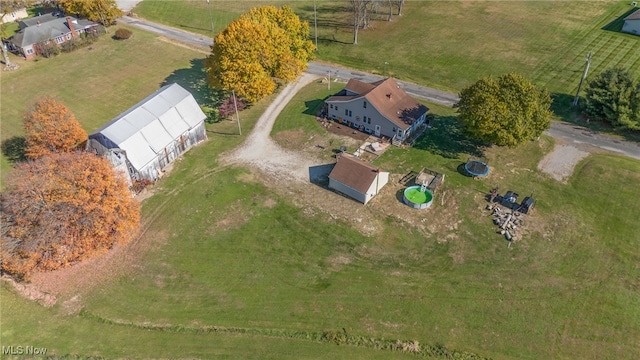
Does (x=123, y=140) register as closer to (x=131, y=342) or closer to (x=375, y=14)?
(x=131, y=342)

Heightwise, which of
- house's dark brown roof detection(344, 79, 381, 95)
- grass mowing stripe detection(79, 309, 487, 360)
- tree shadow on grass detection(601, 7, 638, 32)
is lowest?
grass mowing stripe detection(79, 309, 487, 360)

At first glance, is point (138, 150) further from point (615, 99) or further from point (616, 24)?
point (616, 24)

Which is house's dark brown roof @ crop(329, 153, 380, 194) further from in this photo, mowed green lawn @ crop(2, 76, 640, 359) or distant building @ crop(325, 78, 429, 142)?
distant building @ crop(325, 78, 429, 142)

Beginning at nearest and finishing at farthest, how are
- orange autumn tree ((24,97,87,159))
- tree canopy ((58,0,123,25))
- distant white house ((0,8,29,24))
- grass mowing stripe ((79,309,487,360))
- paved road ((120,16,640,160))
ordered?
grass mowing stripe ((79,309,487,360))
orange autumn tree ((24,97,87,159))
paved road ((120,16,640,160))
tree canopy ((58,0,123,25))
distant white house ((0,8,29,24))

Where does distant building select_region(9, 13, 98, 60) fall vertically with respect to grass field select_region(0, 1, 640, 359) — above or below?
above

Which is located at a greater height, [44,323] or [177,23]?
[177,23]

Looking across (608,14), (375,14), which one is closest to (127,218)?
(375,14)

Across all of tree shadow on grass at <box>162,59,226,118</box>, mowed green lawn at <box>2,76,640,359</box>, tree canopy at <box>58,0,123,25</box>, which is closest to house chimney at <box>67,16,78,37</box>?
tree canopy at <box>58,0,123,25</box>
